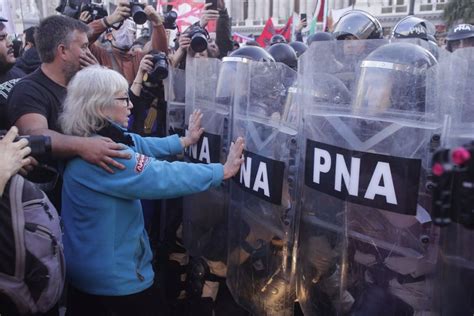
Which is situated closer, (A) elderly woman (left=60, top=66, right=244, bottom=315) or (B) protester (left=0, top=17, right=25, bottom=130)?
(A) elderly woman (left=60, top=66, right=244, bottom=315)

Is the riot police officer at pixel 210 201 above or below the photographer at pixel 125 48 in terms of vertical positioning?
below

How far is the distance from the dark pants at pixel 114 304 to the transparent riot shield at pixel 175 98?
3.92 feet

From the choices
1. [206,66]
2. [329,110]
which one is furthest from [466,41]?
[329,110]

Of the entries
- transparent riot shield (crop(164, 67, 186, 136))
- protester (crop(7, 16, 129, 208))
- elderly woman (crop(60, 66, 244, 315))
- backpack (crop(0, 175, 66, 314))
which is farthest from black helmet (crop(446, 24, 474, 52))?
backpack (crop(0, 175, 66, 314))

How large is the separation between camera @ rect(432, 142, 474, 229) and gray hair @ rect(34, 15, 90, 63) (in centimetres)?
224

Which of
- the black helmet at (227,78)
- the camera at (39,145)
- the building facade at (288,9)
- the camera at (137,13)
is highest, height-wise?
the building facade at (288,9)

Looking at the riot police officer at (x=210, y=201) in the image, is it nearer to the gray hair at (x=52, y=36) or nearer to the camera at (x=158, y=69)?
the camera at (x=158, y=69)

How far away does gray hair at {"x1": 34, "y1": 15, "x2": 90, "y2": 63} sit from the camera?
2555 mm

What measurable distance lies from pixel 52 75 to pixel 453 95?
2105 mm

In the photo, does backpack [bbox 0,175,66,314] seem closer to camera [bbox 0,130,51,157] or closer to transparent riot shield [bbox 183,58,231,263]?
camera [bbox 0,130,51,157]

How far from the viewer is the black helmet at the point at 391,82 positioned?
4.82 ft

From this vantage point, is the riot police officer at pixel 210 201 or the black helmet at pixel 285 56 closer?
the riot police officer at pixel 210 201

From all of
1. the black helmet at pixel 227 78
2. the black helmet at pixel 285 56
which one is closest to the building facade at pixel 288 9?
the black helmet at pixel 285 56

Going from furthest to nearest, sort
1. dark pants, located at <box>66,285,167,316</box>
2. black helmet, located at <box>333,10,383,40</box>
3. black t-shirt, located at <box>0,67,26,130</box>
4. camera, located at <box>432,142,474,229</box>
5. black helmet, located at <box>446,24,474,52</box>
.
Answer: black helmet, located at <box>446,24,474,52</box> < black helmet, located at <box>333,10,383,40</box> < black t-shirt, located at <box>0,67,26,130</box> < dark pants, located at <box>66,285,167,316</box> < camera, located at <box>432,142,474,229</box>
